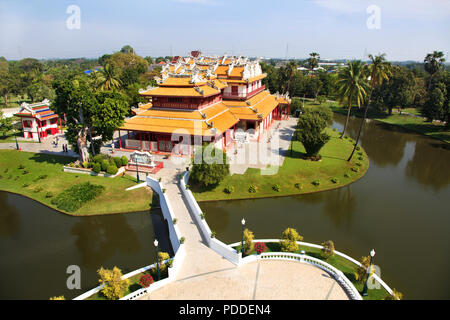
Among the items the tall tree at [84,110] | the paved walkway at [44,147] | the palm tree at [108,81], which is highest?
the palm tree at [108,81]

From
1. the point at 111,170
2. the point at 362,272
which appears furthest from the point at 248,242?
the point at 111,170

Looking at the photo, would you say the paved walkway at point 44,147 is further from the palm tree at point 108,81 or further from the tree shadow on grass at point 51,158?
the palm tree at point 108,81

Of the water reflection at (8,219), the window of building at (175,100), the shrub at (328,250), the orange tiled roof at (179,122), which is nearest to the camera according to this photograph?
the shrub at (328,250)

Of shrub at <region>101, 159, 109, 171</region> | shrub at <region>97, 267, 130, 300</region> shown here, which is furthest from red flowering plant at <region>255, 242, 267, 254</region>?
shrub at <region>101, 159, 109, 171</region>

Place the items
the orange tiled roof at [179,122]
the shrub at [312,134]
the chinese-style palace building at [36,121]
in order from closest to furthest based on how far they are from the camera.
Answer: the orange tiled roof at [179,122] < the shrub at [312,134] < the chinese-style palace building at [36,121]

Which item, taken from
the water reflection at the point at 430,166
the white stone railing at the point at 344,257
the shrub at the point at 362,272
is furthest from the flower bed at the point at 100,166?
the water reflection at the point at 430,166

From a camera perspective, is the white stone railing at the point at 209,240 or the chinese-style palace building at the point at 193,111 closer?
the white stone railing at the point at 209,240

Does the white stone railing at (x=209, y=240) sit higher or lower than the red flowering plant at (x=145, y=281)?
higher
